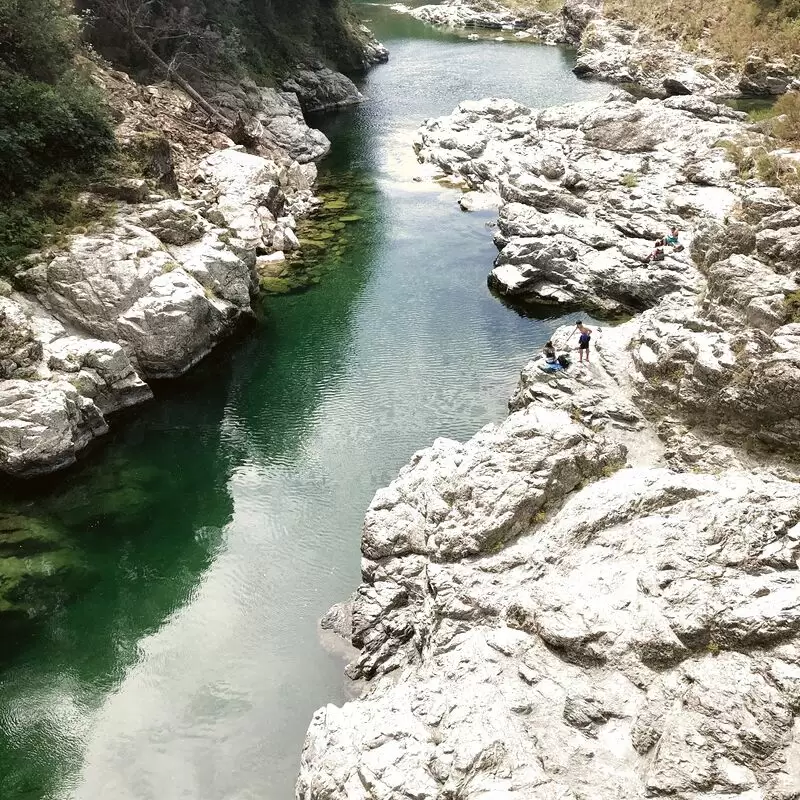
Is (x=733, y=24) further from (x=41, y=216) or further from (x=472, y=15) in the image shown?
(x=41, y=216)

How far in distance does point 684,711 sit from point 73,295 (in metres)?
28.0

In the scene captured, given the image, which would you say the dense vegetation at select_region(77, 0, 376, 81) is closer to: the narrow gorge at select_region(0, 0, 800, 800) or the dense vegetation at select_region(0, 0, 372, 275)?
the dense vegetation at select_region(0, 0, 372, 275)

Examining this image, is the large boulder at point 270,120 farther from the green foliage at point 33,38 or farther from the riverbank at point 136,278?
the green foliage at point 33,38

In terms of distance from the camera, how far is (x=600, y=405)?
25.8 metres

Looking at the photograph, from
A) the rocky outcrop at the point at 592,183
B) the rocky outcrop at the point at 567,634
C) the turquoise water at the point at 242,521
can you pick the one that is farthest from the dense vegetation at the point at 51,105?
the rocky outcrop at the point at 592,183

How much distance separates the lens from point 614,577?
16.1m

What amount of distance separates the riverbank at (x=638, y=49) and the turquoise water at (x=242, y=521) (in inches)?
1615

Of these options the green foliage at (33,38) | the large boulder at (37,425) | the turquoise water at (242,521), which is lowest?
the turquoise water at (242,521)

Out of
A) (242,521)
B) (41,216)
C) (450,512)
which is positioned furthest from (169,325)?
(450,512)

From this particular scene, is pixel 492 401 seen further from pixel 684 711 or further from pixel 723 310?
pixel 684 711

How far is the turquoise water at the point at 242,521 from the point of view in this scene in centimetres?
1797

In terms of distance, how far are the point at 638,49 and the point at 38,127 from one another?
72.9 m

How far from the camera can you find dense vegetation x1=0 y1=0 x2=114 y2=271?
30.7 meters

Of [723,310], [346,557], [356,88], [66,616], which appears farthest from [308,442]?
[356,88]
